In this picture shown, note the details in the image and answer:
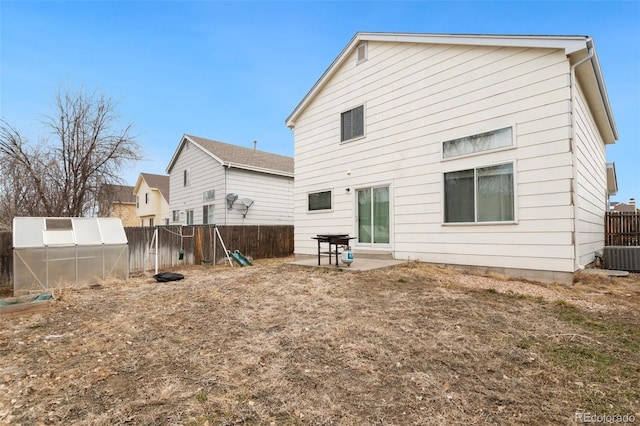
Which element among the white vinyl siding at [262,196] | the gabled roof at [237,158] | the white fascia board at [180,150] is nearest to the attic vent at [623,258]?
the white vinyl siding at [262,196]

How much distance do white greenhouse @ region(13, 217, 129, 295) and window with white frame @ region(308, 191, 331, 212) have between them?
228 inches

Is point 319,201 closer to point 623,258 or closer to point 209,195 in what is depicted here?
point 209,195

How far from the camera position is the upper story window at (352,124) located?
9634mm

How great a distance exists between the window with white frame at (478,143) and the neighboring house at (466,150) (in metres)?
0.02

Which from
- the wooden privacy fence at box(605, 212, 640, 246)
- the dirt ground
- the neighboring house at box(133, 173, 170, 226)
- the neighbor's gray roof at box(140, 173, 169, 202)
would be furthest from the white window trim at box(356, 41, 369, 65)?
the neighbor's gray roof at box(140, 173, 169, 202)

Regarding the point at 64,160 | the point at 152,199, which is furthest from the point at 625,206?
the point at 152,199

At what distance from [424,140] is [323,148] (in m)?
3.78

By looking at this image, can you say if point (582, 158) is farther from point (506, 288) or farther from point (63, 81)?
point (63, 81)

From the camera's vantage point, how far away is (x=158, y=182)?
86.0 ft

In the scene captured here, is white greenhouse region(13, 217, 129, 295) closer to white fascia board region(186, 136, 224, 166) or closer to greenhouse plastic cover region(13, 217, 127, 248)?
greenhouse plastic cover region(13, 217, 127, 248)

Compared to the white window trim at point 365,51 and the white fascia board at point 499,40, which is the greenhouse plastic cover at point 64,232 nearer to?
the white window trim at point 365,51

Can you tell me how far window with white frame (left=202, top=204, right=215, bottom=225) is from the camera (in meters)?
16.1

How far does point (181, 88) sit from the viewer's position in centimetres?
1719

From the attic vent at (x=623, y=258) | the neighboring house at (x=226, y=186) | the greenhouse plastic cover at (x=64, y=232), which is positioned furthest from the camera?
the neighboring house at (x=226, y=186)
